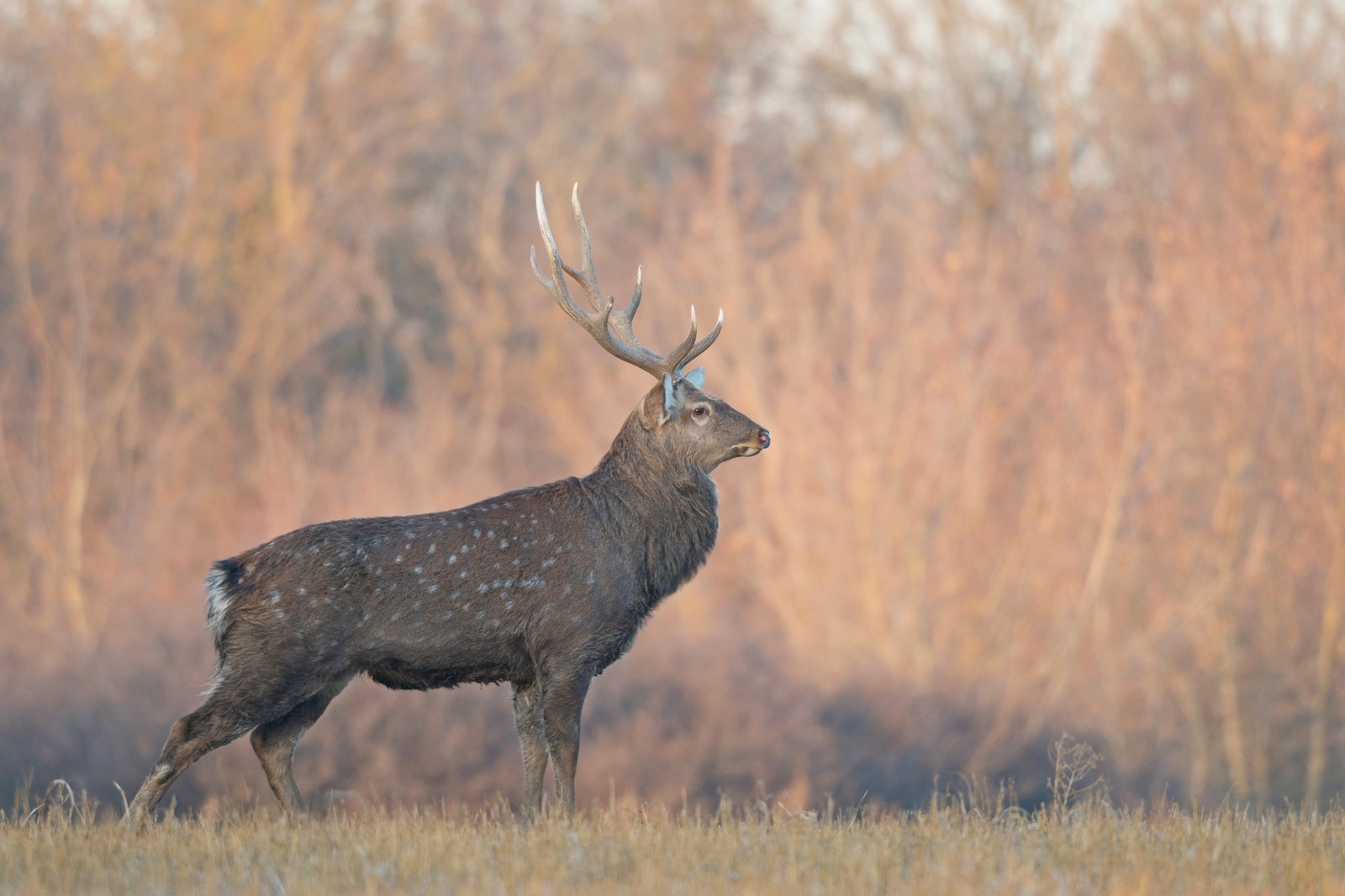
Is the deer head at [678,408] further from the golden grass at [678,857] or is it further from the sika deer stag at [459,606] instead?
the golden grass at [678,857]

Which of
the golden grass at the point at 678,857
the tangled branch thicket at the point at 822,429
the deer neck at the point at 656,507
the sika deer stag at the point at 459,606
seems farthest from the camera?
the tangled branch thicket at the point at 822,429

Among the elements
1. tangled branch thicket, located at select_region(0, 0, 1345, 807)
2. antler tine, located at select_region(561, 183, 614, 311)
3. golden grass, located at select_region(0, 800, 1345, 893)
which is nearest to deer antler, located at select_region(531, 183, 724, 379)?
antler tine, located at select_region(561, 183, 614, 311)

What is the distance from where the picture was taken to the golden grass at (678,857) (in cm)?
696

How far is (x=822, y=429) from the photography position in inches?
953

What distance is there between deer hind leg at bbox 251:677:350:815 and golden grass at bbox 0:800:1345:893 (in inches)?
10.0

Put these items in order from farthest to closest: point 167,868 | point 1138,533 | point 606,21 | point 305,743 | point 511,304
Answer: point 606,21 → point 511,304 → point 1138,533 → point 305,743 → point 167,868

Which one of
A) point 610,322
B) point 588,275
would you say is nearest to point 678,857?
point 610,322

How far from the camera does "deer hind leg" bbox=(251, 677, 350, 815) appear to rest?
29.6ft

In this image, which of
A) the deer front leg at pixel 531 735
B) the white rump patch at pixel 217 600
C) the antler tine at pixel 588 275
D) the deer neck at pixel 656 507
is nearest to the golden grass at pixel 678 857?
the deer front leg at pixel 531 735

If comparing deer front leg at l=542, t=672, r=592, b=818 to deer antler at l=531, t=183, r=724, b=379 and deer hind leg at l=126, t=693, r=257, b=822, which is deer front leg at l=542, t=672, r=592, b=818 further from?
deer antler at l=531, t=183, r=724, b=379

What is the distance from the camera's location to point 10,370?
84.1ft

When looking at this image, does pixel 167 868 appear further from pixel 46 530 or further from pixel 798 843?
pixel 46 530

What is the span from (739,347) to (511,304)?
10.1m

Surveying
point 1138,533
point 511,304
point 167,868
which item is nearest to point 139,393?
point 511,304
